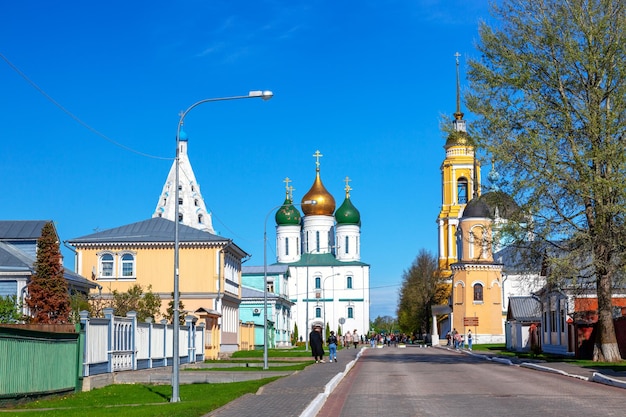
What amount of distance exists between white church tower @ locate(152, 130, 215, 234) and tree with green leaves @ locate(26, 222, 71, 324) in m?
55.8

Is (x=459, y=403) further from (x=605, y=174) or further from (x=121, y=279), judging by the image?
(x=121, y=279)

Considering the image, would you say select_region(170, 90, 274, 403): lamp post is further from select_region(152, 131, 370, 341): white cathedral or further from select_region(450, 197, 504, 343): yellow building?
select_region(152, 131, 370, 341): white cathedral

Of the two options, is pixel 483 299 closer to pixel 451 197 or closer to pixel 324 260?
pixel 451 197

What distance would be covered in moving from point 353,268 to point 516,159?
85.4m

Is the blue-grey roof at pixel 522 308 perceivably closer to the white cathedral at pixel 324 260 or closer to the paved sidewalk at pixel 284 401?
the paved sidewalk at pixel 284 401

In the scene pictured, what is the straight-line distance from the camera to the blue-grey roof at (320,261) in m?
120

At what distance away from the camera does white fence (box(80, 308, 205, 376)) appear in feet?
75.5

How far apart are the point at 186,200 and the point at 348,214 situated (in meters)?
33.1

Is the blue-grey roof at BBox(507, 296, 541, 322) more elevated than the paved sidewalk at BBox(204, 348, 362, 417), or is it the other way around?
the blue-grey roof at BBox(507, 296, 541, 322)

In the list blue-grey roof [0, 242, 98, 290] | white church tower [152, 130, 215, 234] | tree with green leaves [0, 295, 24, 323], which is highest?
white church tower [152, 130, 215, 234]

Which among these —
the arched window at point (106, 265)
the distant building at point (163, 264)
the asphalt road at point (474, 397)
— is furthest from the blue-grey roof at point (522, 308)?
the asphalt road at point (474, 397)

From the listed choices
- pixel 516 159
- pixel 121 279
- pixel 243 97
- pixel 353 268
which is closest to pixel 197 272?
pixel 121 279

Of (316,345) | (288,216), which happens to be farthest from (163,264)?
(288,216)

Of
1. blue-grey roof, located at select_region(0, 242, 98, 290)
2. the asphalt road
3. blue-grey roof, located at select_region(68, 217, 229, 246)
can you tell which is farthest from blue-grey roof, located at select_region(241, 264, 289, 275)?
the asphalt road
